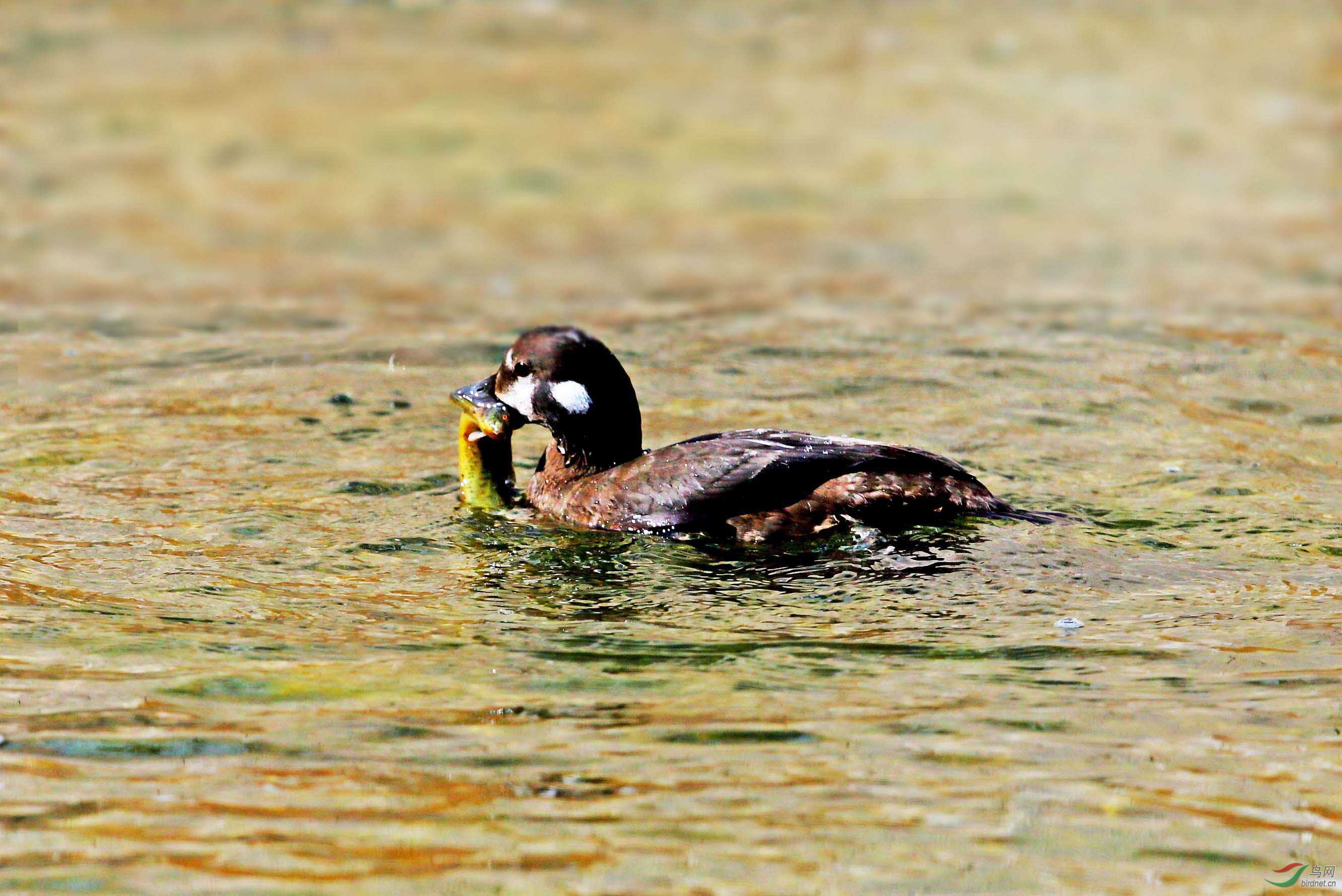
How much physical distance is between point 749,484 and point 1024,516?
1.15 meters

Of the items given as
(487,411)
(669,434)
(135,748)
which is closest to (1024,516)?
(487,411)

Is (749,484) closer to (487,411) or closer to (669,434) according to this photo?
(487,411)

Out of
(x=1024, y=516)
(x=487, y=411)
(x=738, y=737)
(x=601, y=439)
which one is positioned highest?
(x=487, y=411)

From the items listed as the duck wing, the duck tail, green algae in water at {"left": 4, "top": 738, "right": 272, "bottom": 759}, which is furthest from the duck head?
green algae in water at {"left": 4, "top": 738, "right": 272, "bottom": 759}

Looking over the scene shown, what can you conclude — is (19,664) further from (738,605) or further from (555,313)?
(555,313)

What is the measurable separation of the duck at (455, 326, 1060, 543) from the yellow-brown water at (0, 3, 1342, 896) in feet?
0.52

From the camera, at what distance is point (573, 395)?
800cm

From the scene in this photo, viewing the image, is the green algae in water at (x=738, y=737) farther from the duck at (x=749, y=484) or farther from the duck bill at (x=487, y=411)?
the duck bill at (x=487, y=411)

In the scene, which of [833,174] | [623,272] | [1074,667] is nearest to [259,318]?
[623,272]

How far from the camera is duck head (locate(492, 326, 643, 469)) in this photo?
799 centimetres

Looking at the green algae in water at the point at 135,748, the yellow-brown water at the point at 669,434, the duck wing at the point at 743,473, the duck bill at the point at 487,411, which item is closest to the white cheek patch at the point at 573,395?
the duck bill at the point at 487,411

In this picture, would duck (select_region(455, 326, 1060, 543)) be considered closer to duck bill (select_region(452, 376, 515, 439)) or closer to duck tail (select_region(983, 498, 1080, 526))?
duck tail (select_region(983, 498, 1080, 526))

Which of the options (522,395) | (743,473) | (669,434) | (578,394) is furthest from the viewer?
(669,434)

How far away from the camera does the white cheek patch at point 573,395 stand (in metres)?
7.98
